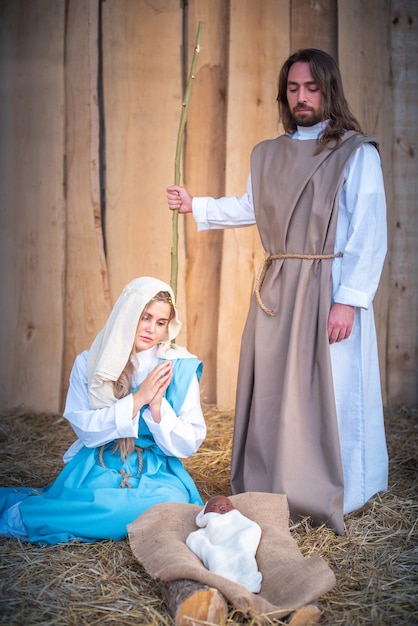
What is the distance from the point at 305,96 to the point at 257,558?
2057mm

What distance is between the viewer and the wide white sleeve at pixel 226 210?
3773mm

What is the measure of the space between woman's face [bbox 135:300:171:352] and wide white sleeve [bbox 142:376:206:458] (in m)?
0.26

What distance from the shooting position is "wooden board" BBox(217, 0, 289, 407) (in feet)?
16.2

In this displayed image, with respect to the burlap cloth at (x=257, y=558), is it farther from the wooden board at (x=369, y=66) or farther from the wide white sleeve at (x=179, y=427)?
the wooden board at (x=369, y=66)

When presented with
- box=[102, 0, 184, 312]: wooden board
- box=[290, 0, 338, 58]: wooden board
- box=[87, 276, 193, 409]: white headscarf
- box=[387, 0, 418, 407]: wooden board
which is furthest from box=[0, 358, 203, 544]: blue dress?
box=[290, 0, 338, 58]: wooden board

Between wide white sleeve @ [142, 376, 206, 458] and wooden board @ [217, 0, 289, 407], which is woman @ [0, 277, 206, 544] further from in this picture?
wooden board @ [217, 0, 289, 407]

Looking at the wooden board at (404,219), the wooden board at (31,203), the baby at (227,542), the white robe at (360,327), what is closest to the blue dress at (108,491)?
the baby at (227,542)

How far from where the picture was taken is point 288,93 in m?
3.58

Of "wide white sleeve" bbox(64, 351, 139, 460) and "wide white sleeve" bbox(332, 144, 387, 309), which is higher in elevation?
"wide white sleeve" bbox(332, 144, 387, 309)

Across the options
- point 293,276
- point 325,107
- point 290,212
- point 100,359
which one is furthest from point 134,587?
point 325,107

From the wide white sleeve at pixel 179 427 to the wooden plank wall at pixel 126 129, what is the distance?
1.84 metres

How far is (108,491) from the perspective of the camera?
3090 mm

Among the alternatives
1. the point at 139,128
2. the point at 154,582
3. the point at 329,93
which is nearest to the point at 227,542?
the point at 154,582

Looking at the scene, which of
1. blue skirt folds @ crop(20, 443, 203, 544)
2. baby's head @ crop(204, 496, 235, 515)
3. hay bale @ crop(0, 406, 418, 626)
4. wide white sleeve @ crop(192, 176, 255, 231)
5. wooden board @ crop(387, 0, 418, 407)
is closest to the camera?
hay bale @ crop(0, 406, 418, 626)
